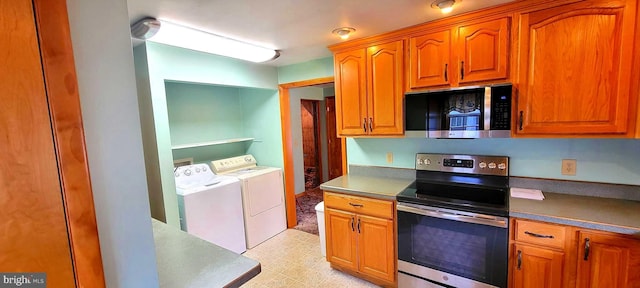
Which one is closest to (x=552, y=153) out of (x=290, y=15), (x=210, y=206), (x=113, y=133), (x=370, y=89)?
(x=370, y=89)

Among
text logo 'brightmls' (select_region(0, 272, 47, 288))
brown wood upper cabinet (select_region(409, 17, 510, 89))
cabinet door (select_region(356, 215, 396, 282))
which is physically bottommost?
cabinet door (select_region(356, 215, 396, 282))

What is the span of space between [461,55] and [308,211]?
3155 mm

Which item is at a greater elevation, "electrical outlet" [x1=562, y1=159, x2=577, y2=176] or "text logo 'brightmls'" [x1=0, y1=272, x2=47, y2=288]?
"text logo 'brightmls'" [x1=0, y1=272, x2=47, y2=288]

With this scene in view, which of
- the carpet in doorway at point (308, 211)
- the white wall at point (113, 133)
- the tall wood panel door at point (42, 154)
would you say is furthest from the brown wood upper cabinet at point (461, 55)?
the carpet in doorway at point (308, 211)

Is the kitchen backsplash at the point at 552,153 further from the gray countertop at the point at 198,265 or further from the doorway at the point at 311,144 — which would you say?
the doorway at the point at 311,144

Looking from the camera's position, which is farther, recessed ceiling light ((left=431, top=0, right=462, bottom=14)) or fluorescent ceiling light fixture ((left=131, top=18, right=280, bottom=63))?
fluorescent ceiling light fixture ((left=131, top=18, right=280, bottom=63))

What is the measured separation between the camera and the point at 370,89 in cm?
233

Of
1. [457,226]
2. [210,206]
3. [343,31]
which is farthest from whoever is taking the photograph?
[210,206]

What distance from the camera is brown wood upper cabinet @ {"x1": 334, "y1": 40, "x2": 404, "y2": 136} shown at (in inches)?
86.7

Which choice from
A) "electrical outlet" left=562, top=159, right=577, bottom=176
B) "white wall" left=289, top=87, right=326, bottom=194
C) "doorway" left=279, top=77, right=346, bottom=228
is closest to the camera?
"electrical outlet" left=562, top=159, right=577, bottom=176

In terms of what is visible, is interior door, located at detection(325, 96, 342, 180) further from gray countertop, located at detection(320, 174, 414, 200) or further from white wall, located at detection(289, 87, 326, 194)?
gray countertop, located at detection(320, 174, 414, 200)

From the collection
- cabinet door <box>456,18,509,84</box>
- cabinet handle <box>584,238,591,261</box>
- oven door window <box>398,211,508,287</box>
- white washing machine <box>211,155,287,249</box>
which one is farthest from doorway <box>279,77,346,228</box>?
cabinet handle <box>584,238,591,261</box>

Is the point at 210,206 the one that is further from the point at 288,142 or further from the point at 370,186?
the point at 370,186

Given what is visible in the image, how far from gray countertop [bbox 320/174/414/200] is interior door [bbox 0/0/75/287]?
1839 millimetres
